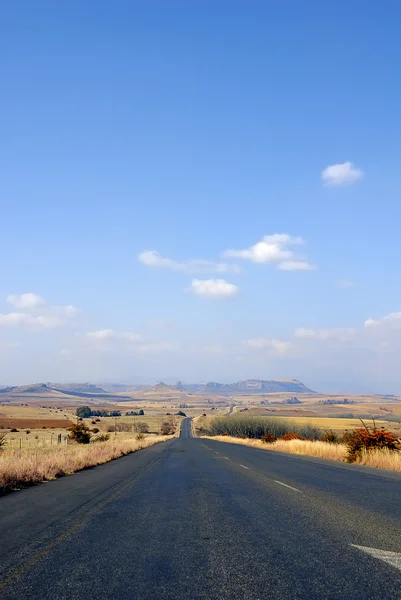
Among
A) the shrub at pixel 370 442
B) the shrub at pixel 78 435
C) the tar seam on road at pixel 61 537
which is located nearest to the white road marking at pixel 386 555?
the tar seam on road at pixel 61 537

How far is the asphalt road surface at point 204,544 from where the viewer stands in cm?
503

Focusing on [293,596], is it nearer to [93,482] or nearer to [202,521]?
[202,521]

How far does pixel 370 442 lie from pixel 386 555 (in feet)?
68.0

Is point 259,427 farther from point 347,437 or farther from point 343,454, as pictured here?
point 343,454

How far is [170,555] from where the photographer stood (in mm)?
6332

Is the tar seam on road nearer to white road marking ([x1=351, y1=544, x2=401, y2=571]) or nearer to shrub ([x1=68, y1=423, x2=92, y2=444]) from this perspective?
white road marking ([x1=351, y1=544, x2=401, y2=571])

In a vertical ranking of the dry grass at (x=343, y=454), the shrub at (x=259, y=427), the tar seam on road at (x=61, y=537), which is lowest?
the shrub at (x=259, y=427)

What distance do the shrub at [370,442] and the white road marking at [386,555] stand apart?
63.6 feet

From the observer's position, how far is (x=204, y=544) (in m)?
6.95

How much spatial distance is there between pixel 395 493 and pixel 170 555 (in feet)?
27.0

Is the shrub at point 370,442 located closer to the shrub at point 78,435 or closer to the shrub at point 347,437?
the shrub at point 347,437

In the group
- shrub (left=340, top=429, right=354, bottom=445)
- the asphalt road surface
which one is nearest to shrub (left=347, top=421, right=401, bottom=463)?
shrub (left=340, top=429, right=354, bottom=445)

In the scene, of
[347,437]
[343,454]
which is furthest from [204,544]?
[347,437]

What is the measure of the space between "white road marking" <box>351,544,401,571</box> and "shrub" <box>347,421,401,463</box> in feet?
63.6
